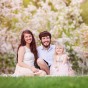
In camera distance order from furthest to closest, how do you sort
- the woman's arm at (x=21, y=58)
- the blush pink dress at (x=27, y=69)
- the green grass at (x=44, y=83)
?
the woman's arm at (x=21, y=58)
the blush pink dress at (x=27, y=69)
the green grass at (x=44, y=83)

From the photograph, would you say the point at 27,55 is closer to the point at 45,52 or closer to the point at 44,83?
the point at 45,52

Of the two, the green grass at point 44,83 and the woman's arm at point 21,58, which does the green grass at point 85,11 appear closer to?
the woman's arm at point 21,58

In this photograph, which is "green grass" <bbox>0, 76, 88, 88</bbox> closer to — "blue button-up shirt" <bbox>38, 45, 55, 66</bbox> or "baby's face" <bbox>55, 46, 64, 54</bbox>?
"baby's face" <bbox>55, 46, 64, 54</bbox>

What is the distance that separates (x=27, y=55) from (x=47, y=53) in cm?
38

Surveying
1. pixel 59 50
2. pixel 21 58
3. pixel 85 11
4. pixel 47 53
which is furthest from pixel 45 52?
pixel 85 11

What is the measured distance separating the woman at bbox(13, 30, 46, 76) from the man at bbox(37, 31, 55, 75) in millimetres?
97

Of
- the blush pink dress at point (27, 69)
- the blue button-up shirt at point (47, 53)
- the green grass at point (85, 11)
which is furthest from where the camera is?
the green grass at point (85, 11)

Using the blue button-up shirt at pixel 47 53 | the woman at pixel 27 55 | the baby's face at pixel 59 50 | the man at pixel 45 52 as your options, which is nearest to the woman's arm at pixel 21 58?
the woman at pixel 27 55

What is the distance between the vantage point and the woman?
6656mm

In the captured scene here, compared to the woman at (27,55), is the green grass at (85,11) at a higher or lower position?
higher

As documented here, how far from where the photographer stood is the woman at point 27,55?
6.66 metres

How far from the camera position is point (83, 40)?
6.97m

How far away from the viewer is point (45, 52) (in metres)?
6.84

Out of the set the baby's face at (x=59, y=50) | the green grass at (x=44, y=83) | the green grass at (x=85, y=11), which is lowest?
the green grass at (x=44, y=83)
